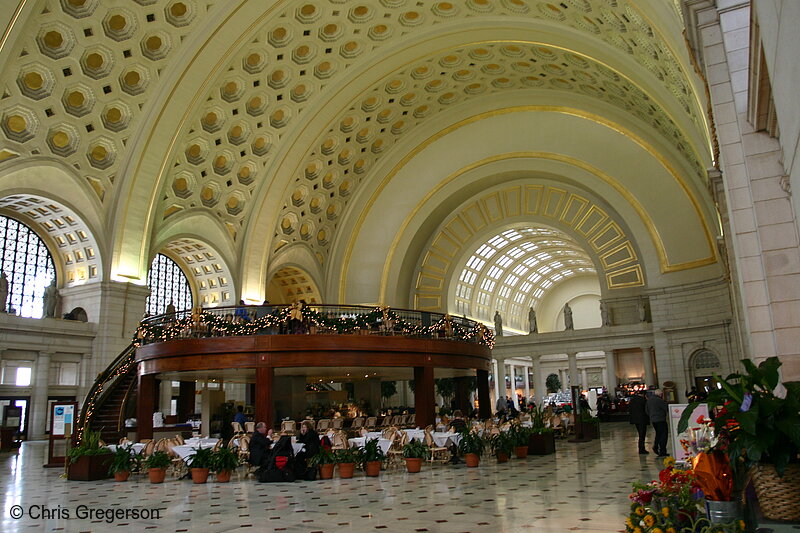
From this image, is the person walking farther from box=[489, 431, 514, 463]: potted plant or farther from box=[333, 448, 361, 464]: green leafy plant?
box=[333, 448, 361, 464]: green leafy plant

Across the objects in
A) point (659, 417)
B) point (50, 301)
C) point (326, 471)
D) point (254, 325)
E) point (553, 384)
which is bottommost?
point (326, 471)

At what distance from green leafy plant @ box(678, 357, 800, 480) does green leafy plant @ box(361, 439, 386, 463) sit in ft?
30.2

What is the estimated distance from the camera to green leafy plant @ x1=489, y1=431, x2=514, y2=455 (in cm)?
1404

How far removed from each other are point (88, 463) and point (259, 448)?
11.6 ft

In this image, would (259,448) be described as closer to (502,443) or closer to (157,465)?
(157,465)

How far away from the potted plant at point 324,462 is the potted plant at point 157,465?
2.93m

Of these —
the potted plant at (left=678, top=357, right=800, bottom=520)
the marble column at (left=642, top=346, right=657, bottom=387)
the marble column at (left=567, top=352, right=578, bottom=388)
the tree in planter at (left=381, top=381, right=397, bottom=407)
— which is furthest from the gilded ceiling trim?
the potted plant at (left=678, top=357, right=800, bottom=520)

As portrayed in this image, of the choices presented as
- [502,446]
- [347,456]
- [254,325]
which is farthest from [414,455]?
[254,325]

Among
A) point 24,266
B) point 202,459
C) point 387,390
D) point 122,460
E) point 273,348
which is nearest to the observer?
point 202,459

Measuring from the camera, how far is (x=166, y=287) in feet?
100

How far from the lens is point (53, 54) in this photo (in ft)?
64.7

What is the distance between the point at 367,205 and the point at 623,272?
43.6 feet

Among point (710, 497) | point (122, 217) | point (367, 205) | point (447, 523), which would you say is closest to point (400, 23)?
point (367, 205)

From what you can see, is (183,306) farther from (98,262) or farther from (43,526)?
(43,526)
